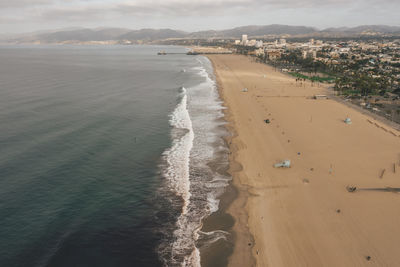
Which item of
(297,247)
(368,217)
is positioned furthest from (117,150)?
(368,217)

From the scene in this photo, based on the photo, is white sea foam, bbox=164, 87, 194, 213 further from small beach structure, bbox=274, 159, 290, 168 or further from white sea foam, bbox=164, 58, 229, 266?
small beach structure, bbox=274, 159, 290, 168

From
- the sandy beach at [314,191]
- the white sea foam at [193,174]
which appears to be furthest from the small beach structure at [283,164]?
the white sea foam at [193,174]

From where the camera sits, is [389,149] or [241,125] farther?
[241,125]

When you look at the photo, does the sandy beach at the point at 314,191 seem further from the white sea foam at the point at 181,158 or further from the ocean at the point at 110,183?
the white sea foam at the point at 181,158

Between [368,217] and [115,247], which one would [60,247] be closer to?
[115,247]

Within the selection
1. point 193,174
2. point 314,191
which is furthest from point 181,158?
point 314,191

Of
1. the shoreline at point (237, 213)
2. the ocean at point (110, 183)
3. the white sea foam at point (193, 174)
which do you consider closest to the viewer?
the shoreline at point (237, 213)

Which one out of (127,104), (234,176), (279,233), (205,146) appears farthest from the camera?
(127,104)
